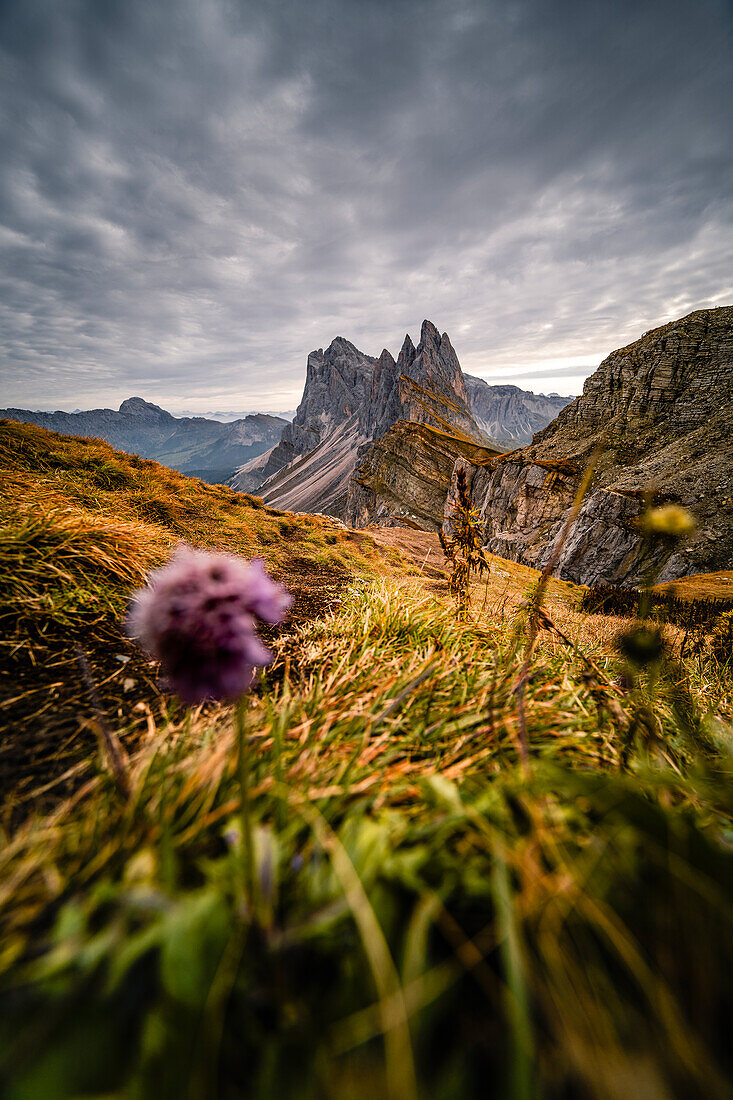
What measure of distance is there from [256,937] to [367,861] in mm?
289

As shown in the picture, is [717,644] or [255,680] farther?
[717,644]

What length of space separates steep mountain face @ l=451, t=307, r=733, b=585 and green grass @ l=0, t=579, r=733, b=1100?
2678cm

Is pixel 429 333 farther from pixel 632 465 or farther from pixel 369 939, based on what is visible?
pixel 369 939

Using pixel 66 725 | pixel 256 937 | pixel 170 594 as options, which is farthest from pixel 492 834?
pixel 66 725

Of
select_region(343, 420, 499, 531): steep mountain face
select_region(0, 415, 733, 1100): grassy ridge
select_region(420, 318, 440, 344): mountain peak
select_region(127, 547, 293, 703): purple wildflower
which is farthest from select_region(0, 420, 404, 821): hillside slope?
select_region(420, 318, 440, 344): mountain peak

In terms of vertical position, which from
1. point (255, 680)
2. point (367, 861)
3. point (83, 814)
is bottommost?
point (255, 680)

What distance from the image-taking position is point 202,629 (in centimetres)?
108

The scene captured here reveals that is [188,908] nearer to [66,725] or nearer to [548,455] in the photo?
[66,725]

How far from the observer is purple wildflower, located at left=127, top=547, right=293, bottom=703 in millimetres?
1068

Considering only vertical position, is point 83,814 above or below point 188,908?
below

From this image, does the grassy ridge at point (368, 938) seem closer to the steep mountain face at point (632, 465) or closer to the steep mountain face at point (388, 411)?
the steep mountain face at point (632, 465)

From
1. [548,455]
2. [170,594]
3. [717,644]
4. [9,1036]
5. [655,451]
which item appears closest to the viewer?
[9,1036]

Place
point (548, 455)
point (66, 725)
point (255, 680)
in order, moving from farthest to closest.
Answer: point (548, 455), point (255, 680), point (66, 725)

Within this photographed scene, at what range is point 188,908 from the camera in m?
0.79
